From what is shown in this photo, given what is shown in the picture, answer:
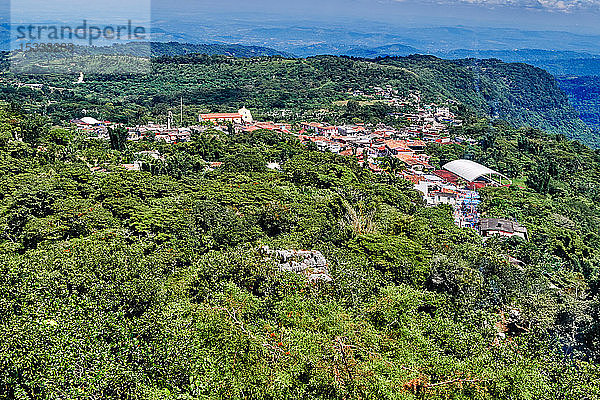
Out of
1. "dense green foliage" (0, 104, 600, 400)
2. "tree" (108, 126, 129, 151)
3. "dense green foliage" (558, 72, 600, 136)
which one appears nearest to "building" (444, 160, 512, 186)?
"dense green foliage" (0, 104, 600, 400)

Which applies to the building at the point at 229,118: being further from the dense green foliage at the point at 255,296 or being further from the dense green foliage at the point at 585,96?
the dense green foliage at the point at 585,96

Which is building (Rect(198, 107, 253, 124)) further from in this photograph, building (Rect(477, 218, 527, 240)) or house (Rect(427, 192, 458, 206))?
building (Rect(477, 218, 527, 240))

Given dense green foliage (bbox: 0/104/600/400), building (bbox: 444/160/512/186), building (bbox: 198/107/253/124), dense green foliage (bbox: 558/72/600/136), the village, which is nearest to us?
dense green foliage (bbox: 0/104/600/400)

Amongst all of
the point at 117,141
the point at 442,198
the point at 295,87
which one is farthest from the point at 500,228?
the point at 295,87

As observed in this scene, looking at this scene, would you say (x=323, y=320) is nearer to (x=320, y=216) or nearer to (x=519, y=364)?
(x=519, y=364)

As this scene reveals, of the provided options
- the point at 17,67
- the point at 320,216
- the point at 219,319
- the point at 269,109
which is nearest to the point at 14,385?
the point at 219,319

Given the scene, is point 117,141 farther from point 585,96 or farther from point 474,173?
point 585,96
